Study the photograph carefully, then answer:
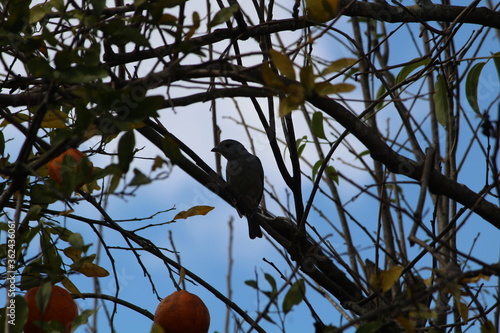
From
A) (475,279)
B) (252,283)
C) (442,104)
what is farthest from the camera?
(442,104)

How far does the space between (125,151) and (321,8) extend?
945 mm

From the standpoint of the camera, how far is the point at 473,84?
11.5 feet

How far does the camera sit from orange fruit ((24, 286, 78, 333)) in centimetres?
232

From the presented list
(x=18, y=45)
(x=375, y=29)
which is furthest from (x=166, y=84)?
(x=375, y=29)

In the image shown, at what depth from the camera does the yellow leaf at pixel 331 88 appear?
193 cm

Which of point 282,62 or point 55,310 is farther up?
point 282,62

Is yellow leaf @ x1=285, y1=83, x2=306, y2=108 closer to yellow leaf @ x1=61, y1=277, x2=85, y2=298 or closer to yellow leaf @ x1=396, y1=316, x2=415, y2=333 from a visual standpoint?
yellow leaf @ x1=396, y1=316, x2=415, y2=333

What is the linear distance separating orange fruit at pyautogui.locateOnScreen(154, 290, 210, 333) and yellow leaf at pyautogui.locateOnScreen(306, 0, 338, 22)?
129 cm

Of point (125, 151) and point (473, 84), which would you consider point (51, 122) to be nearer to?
point (125, 151)

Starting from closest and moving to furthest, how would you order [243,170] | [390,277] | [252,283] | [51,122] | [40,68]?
1. [40,68]
2. [390,277]
3. [252,283]
4. [51,122]
5. [243,170]

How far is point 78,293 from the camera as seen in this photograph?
280cm

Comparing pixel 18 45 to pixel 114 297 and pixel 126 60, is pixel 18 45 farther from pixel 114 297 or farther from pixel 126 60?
pixel 114 297

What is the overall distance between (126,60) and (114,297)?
3.90ft

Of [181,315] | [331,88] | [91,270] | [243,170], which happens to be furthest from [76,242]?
[243,170]
